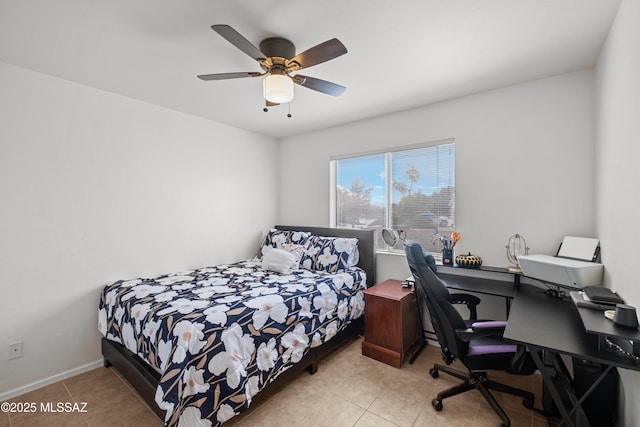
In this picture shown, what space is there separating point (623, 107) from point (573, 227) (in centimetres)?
110

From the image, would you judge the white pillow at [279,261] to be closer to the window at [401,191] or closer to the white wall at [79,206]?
the white wall at [79,206]

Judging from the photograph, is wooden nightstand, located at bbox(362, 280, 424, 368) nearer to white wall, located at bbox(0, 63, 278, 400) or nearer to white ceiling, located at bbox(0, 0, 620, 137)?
white ceiling, located at bbox(0, 0, 620, 137)

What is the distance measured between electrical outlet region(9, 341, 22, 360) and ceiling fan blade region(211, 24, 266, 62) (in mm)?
2785

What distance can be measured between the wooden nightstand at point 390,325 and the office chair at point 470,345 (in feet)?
1.80

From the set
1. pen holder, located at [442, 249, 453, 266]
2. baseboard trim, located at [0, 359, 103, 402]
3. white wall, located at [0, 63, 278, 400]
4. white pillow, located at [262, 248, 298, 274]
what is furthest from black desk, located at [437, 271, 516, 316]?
baseboard trim, located at [0, 359, 103, 402]

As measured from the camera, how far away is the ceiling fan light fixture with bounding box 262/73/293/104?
6.11 ft

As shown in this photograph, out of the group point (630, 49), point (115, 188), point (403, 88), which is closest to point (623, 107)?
point (630, 49)

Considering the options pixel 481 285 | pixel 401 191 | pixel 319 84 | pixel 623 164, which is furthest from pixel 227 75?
pixel 481 285

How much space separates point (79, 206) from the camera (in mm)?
2463

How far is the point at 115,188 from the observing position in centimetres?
267

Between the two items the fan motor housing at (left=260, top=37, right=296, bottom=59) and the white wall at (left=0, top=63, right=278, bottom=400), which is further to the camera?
the white wall at (left=0, top=63, right=278, bottom=400)

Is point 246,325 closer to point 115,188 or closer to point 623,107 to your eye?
point 115,188

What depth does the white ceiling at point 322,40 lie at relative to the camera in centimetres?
154

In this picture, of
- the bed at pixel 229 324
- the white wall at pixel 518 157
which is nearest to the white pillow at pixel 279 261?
the bed at pixel 229 324
